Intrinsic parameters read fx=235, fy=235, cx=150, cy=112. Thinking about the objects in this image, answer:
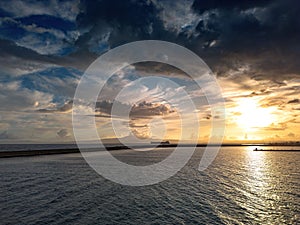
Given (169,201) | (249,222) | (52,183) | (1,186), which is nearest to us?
(249,222)

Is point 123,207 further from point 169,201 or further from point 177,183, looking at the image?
point 177,183

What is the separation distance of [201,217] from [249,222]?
17.7ft

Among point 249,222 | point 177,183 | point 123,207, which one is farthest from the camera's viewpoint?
point 177,183

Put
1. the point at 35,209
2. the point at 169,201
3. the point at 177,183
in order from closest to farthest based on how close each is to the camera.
Result: the point at 35,209 → the point at 169,201 → the point at 177,183

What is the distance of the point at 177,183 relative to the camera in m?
51.0

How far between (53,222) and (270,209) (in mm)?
28085

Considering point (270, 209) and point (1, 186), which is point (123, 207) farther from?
point (1, 186)

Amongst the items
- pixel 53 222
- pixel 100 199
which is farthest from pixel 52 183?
pixel 53 222

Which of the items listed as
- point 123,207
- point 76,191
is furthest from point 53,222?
point 76,191

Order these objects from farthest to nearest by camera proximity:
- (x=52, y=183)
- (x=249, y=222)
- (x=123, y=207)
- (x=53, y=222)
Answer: (x=52, y=183), (x=123, y=207), (x=249, y=222), (x=53, y=222)

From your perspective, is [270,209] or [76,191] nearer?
[270,209]

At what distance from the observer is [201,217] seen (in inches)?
1118

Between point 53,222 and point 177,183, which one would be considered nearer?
point 53,222

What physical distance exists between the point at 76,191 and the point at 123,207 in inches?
514
